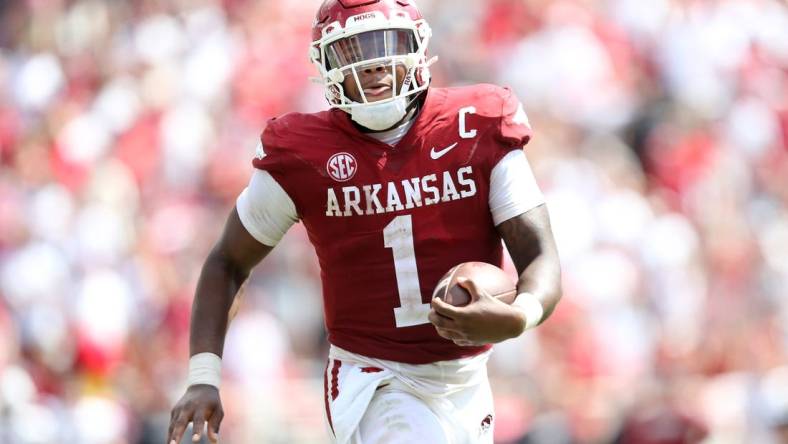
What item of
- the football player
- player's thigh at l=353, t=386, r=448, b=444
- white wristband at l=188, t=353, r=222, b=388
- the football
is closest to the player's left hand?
the football

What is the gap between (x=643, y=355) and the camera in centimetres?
797

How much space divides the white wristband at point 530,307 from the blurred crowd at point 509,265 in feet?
11.3

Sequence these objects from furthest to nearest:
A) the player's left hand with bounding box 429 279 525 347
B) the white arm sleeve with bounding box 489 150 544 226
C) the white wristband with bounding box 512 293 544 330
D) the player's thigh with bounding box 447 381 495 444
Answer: the player's thigh with bounding box 447 381 495 444 → the white arm sleeve with bounding box 489 150 544 226 → the white wristband with bounding box 512 293 544 330 → the player's left hand with bounding box 429 279 525 347

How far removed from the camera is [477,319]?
137 inches

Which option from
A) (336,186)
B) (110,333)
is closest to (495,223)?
(336,186)

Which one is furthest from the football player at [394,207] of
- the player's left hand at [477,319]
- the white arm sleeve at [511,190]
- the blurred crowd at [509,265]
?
the blurred crowd at [509,265]

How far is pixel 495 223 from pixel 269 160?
695 mm

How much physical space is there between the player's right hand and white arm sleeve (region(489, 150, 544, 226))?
101 cm

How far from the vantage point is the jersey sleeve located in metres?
4.09

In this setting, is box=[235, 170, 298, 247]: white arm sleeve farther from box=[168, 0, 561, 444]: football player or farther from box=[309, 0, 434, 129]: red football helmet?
box=[309, 0, 434, 129]: red football helmet

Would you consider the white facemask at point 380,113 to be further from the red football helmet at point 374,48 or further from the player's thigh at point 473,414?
the player's thigh at point 473,414

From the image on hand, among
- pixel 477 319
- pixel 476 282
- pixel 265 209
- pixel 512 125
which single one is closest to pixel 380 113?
pixel 512 125

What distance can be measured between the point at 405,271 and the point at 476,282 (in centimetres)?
54

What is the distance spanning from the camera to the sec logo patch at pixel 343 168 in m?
4.13
